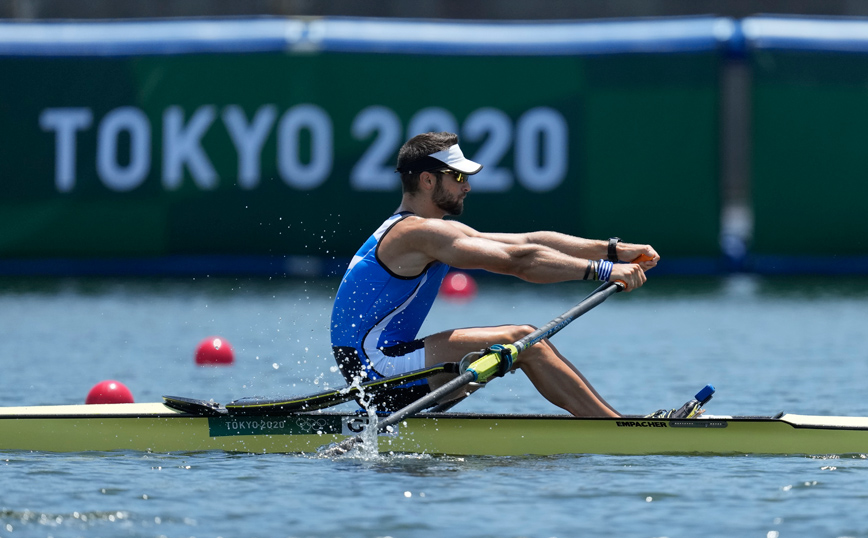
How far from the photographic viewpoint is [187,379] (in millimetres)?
9812

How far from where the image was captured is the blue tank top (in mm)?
6582

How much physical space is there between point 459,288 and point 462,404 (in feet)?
18.9

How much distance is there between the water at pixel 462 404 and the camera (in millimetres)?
5332

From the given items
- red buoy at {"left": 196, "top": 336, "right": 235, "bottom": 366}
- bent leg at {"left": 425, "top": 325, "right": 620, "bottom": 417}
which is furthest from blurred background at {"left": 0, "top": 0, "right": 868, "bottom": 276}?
bent leg at {"left": 425, "top": 325, "right": 620, "bottom": 417}

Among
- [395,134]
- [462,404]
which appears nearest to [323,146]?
[395,134]

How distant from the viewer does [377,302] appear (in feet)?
21.6

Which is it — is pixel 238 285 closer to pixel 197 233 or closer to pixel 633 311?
pixel 197 233

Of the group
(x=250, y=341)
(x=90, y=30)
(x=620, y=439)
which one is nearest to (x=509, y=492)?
(x=620, y=439)

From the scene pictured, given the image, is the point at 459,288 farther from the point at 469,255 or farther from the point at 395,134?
the point at 469,255

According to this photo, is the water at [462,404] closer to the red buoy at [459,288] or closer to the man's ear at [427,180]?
the red buoy at [459,288]

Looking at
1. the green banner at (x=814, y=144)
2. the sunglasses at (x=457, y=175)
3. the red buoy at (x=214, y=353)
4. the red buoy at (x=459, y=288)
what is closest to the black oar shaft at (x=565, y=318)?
the sunglasses at (x=457, y=175)

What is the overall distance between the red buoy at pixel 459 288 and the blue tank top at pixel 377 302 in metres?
7.84

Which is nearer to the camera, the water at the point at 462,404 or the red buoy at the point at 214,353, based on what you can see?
the water at the point at 462,404

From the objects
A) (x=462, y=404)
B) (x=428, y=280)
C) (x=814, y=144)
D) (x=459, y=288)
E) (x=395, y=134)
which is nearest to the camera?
(x=428, y=280)
